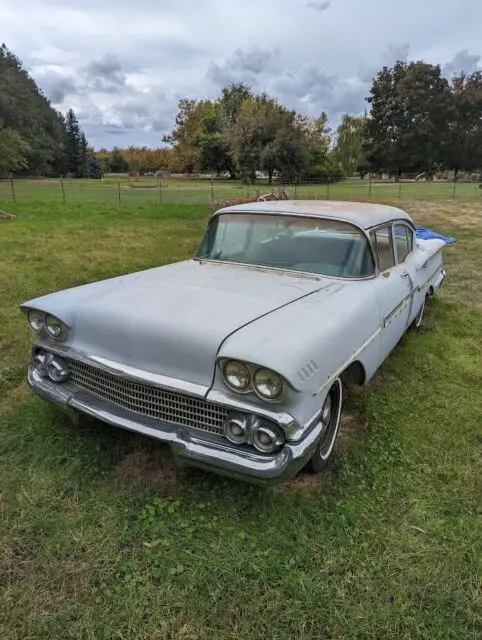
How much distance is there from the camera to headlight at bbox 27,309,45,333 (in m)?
2.82

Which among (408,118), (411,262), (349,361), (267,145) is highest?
(408,118)

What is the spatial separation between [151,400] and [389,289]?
1.97 meters

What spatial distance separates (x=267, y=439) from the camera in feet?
7.14

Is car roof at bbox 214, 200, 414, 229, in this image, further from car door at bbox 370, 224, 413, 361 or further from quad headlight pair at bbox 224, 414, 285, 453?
quad headlight pair at bbox 224, 414, 285, 453

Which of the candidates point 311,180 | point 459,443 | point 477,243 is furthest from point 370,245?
point 311,180

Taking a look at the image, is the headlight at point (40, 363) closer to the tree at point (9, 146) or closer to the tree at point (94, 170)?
the tree at point (9, 146)

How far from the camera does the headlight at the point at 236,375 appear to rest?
2143 mm

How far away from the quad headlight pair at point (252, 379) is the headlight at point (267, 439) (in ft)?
0.53

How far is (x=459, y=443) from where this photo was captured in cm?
309

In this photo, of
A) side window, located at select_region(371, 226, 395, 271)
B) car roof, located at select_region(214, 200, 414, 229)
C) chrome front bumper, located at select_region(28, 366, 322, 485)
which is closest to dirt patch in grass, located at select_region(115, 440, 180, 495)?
chrome front bumper, located at select_region(28, 366, 322, 485)

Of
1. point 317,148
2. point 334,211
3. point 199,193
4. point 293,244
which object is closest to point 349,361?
point 293,244

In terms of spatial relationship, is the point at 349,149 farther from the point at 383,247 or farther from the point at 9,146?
the point at 383,247

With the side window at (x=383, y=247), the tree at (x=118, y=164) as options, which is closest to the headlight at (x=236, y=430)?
the side window at (x=383, y=247)

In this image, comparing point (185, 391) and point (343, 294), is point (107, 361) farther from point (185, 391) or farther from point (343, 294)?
point (343, 294)
